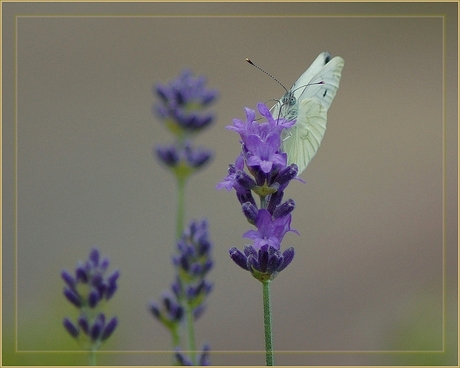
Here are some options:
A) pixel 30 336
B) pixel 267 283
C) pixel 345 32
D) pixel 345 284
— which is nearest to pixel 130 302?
pixel 30 336

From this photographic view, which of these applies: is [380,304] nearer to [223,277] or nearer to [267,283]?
[223,277]

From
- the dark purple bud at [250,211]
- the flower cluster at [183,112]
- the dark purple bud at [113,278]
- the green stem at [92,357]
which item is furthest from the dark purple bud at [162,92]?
the dark purple bud at [250,211]

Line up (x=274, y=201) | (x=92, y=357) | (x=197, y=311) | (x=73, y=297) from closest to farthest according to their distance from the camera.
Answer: (x=274, y=201), (x=92, y=357), (x=73, y=297), (x=197, y=311)

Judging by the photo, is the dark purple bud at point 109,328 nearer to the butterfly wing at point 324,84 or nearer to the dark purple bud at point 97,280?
the dark purple bud at point 97,280

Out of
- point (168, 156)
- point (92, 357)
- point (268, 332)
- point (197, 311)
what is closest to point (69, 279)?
point (92, 357)

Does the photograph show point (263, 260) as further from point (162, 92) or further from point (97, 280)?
point (162, 92)
